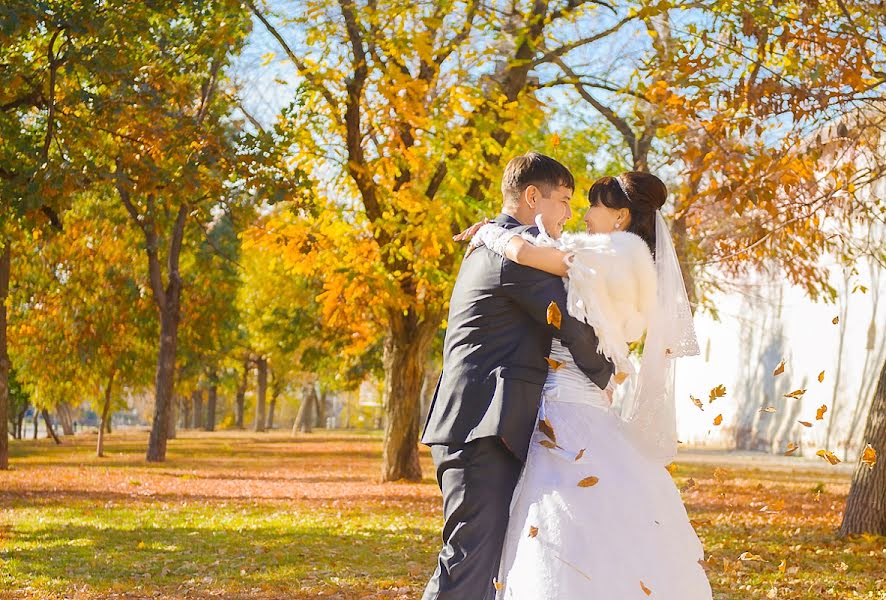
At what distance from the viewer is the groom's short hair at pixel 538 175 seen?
452 centimetres

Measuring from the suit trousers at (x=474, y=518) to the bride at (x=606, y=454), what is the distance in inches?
2.9

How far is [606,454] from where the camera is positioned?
14.4 ft

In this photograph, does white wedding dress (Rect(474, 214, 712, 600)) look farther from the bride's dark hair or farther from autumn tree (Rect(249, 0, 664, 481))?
autumn tree (Rect(249, 0, 664, 481))

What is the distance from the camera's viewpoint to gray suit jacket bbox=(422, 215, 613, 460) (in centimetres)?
430

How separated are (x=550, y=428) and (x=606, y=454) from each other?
0.27 m

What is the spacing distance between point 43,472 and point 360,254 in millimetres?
9757

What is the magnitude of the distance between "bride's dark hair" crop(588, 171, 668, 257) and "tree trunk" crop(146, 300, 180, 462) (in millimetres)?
22688

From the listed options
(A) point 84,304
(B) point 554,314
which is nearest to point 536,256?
(B) point 554,314

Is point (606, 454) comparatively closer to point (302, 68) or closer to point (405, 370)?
point (302, 68)

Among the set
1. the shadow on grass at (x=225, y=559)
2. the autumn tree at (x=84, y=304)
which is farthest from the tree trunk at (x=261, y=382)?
the shadow on grass at (x=225, y=559)

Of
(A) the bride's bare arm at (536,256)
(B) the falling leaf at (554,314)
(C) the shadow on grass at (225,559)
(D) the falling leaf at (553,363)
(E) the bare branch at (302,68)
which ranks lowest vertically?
(C) the shadow on grass at (225,559)

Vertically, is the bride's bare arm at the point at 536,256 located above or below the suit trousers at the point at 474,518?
above

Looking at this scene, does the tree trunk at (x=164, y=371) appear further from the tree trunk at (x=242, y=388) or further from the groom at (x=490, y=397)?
the tree trunk at (x=242, y=388)

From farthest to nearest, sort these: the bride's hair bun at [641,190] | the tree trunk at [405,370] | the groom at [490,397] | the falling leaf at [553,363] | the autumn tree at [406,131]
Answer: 1. the tree trunk at [405,370]
2. the autumn tree at [406,131]
3. the bride's hair bun at [641,190]
4. the falling leaf at [553,363]
5. the groom at [490,397]
